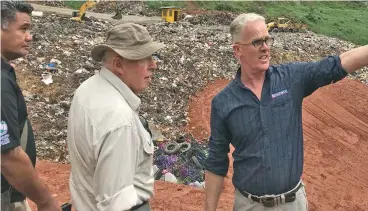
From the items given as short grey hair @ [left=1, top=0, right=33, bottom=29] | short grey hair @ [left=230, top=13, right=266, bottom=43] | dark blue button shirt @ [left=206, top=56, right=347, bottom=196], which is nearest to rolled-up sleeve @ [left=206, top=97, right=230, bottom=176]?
dark blue button shirt @ [left=206, top=56, right=347, bottom=196]

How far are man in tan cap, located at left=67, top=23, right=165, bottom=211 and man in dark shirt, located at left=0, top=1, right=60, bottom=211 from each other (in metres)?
0.27

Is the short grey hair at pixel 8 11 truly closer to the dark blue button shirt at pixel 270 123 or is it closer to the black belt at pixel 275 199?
the dark blue button shirt at pixel 270 123

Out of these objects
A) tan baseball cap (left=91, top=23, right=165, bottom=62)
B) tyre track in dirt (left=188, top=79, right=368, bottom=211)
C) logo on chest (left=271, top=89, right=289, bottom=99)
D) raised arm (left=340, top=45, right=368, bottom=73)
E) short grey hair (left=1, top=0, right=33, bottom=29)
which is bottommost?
tyre track in dirt (left=188, top=79, right=368, bottom=211)

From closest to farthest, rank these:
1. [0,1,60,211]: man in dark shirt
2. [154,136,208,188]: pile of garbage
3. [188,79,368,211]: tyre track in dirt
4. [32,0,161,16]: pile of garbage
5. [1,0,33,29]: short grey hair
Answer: [0,1,60,211]: man in dark shirt, [1,0,33,29]: short grey hair, [154,136,208,188]: pile of garbage, [188,79,368,211]: tyre track in dirt, [32,0,161,16]: pile of garbage

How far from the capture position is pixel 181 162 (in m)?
8.21

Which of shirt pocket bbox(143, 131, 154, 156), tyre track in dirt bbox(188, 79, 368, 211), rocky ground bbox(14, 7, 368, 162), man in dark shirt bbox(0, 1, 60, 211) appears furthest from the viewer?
rocky ground bbox(14, 7, 368, 162)

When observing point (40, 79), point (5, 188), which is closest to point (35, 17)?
point (40, 79)

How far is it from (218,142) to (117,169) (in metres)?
1.24

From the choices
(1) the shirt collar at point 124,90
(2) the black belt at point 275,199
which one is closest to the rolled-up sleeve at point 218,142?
(2) the black belt at point 275,199

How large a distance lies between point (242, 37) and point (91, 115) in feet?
4.45

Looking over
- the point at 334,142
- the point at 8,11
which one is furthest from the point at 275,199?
the point at 334,142

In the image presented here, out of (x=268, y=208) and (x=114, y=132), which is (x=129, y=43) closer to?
(x=114, y=132)

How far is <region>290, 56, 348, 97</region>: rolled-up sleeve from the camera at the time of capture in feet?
10.4

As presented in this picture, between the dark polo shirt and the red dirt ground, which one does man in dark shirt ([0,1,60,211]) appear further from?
the red dirt ground
